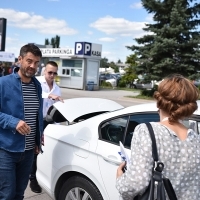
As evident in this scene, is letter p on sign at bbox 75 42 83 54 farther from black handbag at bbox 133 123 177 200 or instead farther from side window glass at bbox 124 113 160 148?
black handbag at bbox 133 123 177 200

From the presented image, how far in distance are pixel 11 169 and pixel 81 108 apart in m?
1.27

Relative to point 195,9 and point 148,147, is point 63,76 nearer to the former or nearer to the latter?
point 195,9

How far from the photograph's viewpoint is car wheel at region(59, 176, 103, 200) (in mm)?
2621

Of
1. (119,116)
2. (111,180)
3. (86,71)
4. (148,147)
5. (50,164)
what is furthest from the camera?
(86,71)


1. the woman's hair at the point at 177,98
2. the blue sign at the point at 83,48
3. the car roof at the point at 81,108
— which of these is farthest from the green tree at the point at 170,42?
the woman's hair at the point at 177,98

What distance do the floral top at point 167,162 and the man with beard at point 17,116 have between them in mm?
1107

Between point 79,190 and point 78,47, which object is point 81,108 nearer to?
point 79,190

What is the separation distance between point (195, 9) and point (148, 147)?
20127 millimetres

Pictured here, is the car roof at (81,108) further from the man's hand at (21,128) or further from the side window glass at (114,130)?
the man's hand at (21,128)

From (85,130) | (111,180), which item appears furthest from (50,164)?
(111,180)

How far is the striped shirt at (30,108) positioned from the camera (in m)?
2.54

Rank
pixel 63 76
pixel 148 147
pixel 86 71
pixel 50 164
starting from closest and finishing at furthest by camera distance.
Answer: pixel 148 147, pixel 50 164, pixel 86 71, pixel 63 76

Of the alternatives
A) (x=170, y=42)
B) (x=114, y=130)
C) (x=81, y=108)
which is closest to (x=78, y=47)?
(x=170, y=42)

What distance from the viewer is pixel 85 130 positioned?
2.89 m
